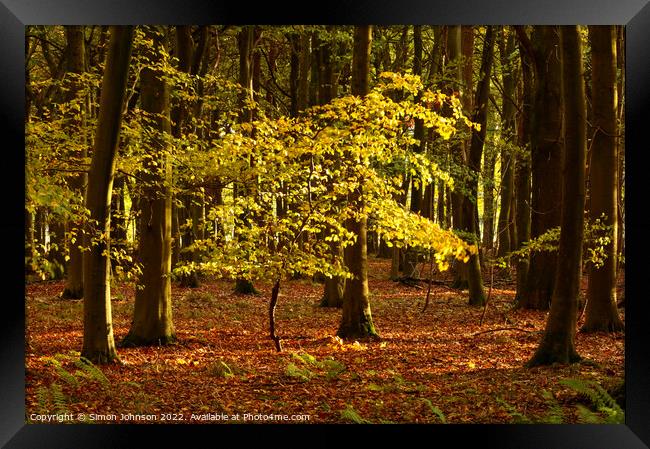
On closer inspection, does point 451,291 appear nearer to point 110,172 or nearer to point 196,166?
point 196,166

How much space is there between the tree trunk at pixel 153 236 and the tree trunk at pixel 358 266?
3.36 meters

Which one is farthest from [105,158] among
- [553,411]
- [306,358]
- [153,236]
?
[553,411]

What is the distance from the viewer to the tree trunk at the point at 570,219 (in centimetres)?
773

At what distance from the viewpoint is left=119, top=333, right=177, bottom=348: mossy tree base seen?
1027cm

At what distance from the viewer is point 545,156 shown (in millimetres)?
13352

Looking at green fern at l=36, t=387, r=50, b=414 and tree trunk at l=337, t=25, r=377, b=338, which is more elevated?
tree trunk at l=337, t=25, r=377, b=338

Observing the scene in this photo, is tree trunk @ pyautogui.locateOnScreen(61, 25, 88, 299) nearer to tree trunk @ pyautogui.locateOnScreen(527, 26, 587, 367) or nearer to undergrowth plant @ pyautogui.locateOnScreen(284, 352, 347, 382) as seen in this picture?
undergrowth plant @ pyautogui.locateOnScreen(284, 352, 347, 382)

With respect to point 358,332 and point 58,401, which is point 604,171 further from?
point 58,401

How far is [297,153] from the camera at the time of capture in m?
8.39

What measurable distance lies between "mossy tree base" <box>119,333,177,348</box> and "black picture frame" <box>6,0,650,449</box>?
4786 millimetres

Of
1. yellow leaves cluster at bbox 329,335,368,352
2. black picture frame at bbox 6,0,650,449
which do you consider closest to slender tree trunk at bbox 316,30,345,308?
yellow leaves cluster at bbox 329,335,368,352

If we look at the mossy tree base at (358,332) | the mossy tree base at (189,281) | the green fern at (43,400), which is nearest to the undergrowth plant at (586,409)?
the mossy tree base at (358,332)
